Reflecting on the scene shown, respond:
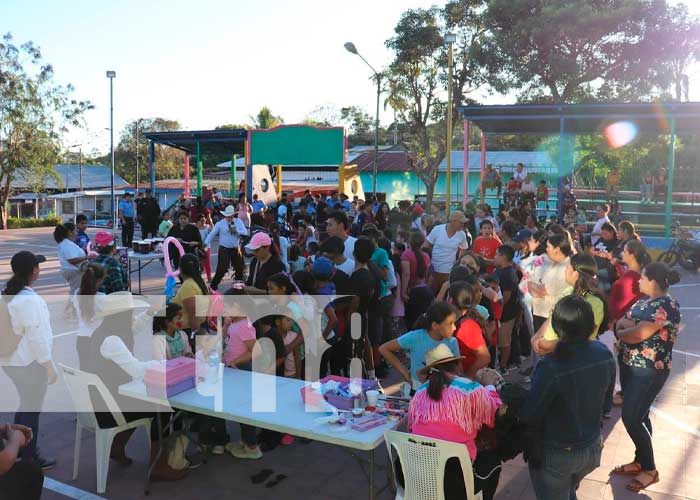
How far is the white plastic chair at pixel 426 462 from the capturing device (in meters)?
3.27

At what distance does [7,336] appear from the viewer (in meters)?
4.30

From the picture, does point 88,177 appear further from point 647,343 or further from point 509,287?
point 647,343

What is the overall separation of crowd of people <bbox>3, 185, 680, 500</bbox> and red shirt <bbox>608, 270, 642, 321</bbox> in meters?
0.01

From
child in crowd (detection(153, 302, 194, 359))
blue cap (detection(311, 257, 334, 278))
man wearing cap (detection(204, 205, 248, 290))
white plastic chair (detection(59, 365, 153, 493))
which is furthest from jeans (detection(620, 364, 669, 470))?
man wearing cap (detection(204, 205, 248, 290))

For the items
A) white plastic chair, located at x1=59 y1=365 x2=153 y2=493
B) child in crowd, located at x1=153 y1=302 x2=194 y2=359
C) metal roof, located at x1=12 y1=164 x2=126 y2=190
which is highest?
metal roof, located at x1=12 y1=164 x2=126 y2=190

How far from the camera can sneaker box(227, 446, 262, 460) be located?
4.91m

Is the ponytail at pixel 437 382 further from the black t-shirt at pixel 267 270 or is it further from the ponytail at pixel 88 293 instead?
the black t-shirt at pixel 267 270

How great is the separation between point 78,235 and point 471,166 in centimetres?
2743

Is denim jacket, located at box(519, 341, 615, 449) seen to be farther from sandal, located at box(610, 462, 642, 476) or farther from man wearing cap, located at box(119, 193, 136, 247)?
man wearing cap, located at box(119, 193, 136, 247)

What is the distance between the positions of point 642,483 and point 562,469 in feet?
5.35

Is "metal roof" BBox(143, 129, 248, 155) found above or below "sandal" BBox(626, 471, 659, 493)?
above

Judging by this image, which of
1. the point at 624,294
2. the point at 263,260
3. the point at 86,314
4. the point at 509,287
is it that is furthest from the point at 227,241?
the point at 624,294

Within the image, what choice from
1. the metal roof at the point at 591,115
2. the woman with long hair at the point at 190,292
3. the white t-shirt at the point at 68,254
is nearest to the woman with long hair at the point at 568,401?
the woman with long hair at the point at 190,292

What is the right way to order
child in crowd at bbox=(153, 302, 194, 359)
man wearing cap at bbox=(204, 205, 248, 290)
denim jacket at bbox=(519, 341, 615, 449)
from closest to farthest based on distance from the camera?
denim jacket at bbox=(519, 341, 615, 449), child in crowd at bbox=(153, 302, 194, 359), man wearing cap at bbox=(204, 205, 248, 290)
